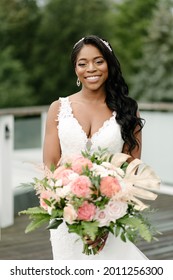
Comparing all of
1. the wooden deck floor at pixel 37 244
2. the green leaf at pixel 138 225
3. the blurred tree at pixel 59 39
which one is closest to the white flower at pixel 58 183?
the green leaf at pixel 138 225

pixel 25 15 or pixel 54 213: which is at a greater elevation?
pixel 25 15

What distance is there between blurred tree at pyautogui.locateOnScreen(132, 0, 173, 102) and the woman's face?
23150 millimetres

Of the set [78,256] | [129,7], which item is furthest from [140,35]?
[78,256]

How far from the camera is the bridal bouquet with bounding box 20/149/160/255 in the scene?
7.69 feet

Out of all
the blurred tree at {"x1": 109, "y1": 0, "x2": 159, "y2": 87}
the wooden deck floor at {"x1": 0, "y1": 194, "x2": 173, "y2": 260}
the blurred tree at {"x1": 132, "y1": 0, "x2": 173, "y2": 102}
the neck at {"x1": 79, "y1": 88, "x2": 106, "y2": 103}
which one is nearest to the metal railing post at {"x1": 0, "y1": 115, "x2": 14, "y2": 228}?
the wooden deck floor at {"x1": 0, "y1": 194, "x2": 173, "y2": 260}

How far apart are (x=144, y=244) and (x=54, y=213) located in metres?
2.95

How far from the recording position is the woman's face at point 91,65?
2.77m

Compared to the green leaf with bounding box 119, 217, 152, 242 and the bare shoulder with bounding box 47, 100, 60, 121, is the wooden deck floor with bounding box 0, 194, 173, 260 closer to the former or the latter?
the bare shoulder with bounding box 47, 100, 60, 121

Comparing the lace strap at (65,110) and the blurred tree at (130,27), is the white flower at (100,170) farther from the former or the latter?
the blurred tree at (130,27)

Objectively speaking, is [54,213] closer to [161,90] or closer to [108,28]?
[161,90]

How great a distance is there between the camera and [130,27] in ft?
107

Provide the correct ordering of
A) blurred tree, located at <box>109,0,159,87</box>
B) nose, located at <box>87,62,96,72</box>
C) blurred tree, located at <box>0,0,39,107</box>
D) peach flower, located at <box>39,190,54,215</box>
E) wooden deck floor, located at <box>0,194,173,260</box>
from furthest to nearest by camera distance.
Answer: blurred tree, located at <box>109,0,159,87</box>, blurred tree, located at <box>0,0,39,107</box>, wooden deck floor, located at <box>0,194,173,260</box>, nose, located at <box>87,62,96,72</box>, peach flower, located at <box>39,190,54,215</box>

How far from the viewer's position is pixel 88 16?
2852 cm

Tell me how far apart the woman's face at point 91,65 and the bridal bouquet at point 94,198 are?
18.1 inches
